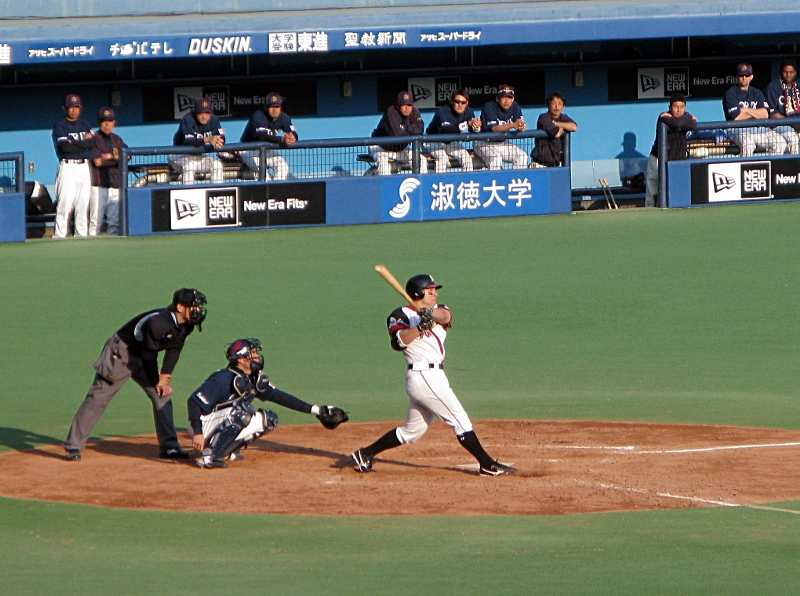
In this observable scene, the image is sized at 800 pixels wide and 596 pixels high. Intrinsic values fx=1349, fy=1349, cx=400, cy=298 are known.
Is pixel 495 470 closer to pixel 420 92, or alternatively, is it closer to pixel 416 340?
pixel 416 340

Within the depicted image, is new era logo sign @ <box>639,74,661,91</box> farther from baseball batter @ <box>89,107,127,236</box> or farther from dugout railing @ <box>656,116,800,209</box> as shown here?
baseball batter @ <box>89,107,127,236</box>

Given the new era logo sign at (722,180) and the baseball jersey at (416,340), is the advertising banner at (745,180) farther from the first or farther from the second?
the baseball jersey at (416,340)

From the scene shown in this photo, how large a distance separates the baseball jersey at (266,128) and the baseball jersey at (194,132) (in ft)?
1.87

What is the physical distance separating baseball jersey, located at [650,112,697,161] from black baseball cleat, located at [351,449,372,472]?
12.3 metres

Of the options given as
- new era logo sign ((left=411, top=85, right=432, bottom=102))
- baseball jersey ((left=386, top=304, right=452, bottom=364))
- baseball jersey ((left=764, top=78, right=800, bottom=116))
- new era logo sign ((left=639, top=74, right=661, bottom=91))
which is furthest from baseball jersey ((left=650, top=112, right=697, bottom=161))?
baseball jersey ((left=386, top=304, right=452, bottom=364))

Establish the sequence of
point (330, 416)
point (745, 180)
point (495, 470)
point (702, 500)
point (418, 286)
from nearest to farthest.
A: 1. point (702, 500)
2. point (418, 286)
3. point (495, 470)
4. point (330, 416)
5. point (745, 180)

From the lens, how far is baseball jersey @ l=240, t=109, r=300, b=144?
19953mm

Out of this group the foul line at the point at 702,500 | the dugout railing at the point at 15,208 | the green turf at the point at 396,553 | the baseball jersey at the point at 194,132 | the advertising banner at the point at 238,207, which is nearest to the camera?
the green turf at the point at 396,553

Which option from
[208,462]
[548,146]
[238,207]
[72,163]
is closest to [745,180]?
[548,146]

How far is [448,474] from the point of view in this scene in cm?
950

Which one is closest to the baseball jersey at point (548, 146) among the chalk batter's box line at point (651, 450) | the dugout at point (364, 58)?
the dugout at point (364, 58)

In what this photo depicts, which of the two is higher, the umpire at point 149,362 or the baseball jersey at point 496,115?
the baseball jersey at point 496,115

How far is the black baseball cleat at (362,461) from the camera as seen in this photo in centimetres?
947

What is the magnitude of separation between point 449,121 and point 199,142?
3717mm
